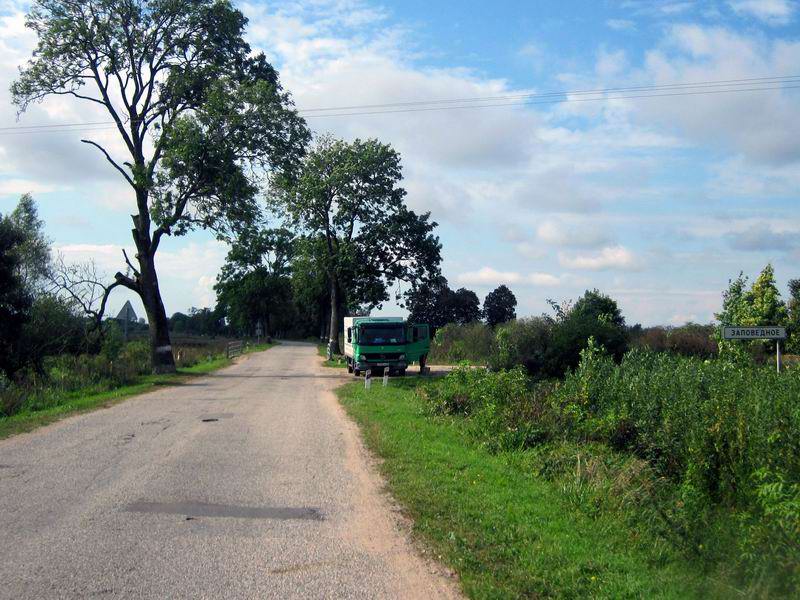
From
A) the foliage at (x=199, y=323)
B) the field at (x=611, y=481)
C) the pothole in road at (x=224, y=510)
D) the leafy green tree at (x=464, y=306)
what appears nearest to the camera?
the field at (x=611, y=481)

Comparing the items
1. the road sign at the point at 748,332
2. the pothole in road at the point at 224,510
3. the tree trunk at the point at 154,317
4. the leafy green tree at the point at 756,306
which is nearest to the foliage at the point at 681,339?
the leafy green tree at the point at 756,306

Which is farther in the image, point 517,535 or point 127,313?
point 127,313

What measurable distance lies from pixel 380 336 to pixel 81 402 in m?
14.9

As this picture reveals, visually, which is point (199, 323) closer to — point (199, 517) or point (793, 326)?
point (793, 326)

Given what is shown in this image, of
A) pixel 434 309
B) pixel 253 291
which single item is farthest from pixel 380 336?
pixel 253 291

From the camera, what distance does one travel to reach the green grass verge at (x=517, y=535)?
6352mm

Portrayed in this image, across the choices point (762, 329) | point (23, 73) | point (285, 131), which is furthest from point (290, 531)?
point (23, 73)

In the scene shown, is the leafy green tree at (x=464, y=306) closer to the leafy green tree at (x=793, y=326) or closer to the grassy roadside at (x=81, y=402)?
the leafy green tree at (x=793, y=326)

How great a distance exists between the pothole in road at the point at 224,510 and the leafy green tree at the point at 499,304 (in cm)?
7079

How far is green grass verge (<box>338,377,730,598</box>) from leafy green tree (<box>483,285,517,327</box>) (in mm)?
67146

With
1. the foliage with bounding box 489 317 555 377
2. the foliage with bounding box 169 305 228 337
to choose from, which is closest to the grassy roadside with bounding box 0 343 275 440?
the foliage with bounding box 489 317 555 377

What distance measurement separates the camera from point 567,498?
9430 millimetres

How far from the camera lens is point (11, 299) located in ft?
86.4

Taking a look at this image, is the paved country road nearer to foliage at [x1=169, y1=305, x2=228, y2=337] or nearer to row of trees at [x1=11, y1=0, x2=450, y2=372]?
row of trees at [x1=11, y1=0, x2=450, y2=372]
